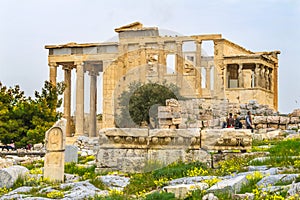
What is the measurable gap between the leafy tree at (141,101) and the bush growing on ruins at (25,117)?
6.57 meters

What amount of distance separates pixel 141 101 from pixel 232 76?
13854 mm

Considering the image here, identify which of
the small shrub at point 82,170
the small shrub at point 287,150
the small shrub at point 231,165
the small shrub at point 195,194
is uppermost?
the small shrub at point 287,150

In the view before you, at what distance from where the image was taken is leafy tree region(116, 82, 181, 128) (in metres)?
41.3

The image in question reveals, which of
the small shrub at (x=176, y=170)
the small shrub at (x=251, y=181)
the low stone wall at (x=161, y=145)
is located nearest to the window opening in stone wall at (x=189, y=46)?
the low stone wall at (x=161, y=145)

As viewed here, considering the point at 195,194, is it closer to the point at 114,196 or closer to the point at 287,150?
the point at 114,196

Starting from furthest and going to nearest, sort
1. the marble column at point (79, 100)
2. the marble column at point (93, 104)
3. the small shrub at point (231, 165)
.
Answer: the marble column at point (93, 104) → the marble column at point (79, 100) → the small shrub at point (231, 165)

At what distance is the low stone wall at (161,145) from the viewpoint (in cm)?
1338

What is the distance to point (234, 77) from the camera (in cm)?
5491

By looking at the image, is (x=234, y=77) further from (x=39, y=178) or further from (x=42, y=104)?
(x=39, y=178)

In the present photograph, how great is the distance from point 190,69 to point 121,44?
6.33 m

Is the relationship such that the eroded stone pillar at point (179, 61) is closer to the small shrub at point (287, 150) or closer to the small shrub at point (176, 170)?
the small shrub at point (287, 150)

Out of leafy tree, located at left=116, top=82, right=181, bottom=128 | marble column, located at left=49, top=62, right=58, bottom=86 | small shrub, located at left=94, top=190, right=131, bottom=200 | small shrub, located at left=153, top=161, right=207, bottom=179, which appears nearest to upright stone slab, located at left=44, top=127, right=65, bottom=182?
small shrub, located at left=153, top=161, right=207, bottom=179

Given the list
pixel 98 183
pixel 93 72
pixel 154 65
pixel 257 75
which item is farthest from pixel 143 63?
pixel 98 183

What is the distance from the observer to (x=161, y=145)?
44.4ft
